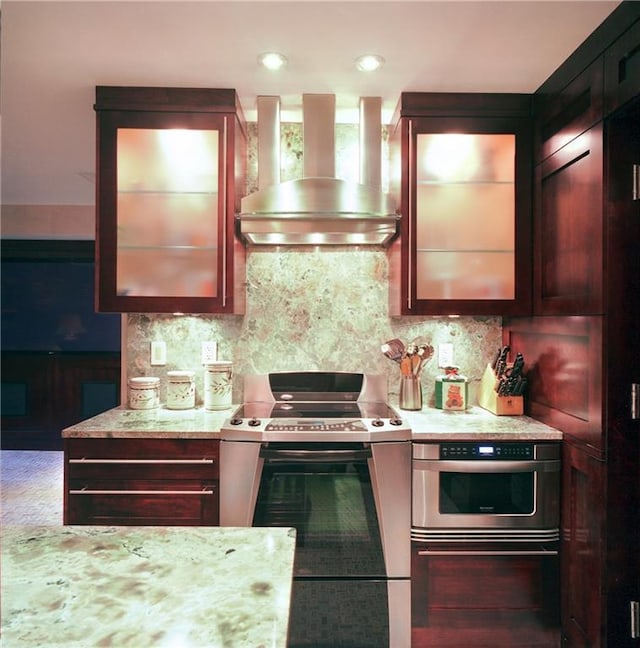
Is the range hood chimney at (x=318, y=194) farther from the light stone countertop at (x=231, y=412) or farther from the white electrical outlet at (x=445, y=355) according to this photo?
the light stone countertop at (x=231, y=412)

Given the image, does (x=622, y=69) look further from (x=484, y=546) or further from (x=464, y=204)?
(x=484, y=546)

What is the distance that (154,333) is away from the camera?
2.72m

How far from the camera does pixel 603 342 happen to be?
1.79 m

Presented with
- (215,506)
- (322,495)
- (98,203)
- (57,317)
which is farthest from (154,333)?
(57,317)

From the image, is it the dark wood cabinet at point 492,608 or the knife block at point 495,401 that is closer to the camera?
the dark wood cabinet at point 492,608

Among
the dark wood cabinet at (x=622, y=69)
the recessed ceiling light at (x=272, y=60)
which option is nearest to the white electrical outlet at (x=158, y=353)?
the recessed ceiling light at (x=272, y=60)

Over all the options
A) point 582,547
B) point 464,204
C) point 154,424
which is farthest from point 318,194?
point 582,547

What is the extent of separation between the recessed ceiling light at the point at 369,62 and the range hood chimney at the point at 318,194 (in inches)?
11.8

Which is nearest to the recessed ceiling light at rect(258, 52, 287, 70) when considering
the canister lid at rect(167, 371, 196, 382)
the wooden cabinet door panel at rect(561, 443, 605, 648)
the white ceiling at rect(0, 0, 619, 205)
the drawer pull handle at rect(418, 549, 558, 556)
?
the white ceiling at rect(0, 0, 619, 205)

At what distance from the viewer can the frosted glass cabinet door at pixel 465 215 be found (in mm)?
2398

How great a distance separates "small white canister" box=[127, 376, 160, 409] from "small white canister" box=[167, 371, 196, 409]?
0.09 meters

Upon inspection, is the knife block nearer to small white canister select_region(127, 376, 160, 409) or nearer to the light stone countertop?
the light stone countertop

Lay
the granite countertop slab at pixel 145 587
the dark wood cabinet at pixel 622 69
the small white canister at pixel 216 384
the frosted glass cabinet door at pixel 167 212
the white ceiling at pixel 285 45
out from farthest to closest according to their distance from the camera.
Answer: the small white canister at pixel 216 384 < the frosted glass cabinet door at pixel 167 212 < the white ceiling at pixel 285 45 < the dark wood cabinet at pixel 622 69 < the granite countertop slab at pixel 145 587

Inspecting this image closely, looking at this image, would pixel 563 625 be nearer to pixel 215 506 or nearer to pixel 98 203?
pixel 215 506
